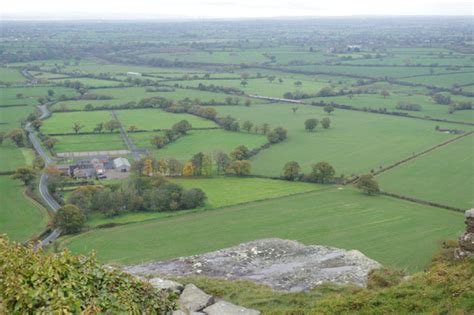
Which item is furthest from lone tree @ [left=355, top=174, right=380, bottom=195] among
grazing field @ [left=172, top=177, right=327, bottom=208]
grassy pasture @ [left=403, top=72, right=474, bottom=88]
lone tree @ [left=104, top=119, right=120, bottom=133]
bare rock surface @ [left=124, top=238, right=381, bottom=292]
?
grassy pasture @ [left=403, top=72, right=474, bottom=88]

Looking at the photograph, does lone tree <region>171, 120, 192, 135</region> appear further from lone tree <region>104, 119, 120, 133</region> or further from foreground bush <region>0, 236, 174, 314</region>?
foreground bush <region>0, 236, 174, 314</region>

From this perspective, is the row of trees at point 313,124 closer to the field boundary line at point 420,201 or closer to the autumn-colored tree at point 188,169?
the autumn-colored tree at point 188,169

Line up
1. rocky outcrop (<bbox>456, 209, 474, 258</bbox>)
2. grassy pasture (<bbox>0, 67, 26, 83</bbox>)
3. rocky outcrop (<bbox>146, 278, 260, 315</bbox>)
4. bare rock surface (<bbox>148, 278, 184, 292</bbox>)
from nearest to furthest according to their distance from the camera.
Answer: rocky outcrop (<bbox>146, 278, 260, 315</bbox>)
bare rock surface (<bbox>148, 278, 184, 292</bbox>)
rocky outcrop (<bbox>456, 209, 474, 258</bbox>)
grassy pasture (<bbox>0, 67, 26, 83</bbox>)

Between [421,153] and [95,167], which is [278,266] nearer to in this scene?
[95,167]

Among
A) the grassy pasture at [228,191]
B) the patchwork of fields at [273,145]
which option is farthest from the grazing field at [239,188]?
the patchwork of fields at [273,145]

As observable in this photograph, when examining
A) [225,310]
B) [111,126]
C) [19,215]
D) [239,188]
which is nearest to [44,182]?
[19,215]
